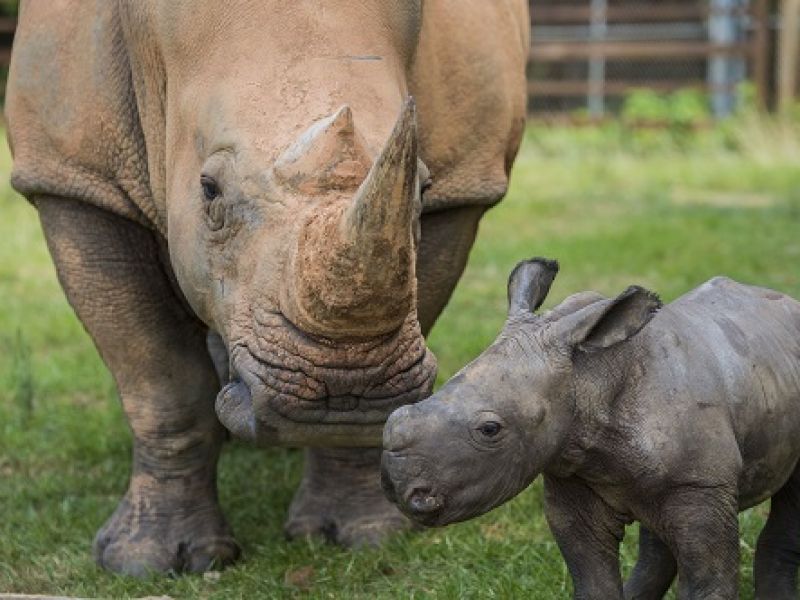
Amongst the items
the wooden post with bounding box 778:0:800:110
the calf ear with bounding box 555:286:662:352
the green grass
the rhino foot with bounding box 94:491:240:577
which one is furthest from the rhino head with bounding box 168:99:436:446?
the wooden post with bounding box 778:0:800:110

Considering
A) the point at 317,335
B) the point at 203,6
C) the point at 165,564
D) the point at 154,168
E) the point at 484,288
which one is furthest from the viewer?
the point at 484,288

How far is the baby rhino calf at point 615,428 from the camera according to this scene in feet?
12.0

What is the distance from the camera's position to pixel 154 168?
201 inches

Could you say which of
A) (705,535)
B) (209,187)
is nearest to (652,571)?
(705,535)

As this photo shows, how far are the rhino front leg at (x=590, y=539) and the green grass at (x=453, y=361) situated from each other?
2.16 feet

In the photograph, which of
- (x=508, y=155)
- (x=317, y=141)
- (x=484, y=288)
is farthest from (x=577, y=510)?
(x=484, y=288)

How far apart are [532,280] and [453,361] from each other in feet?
12.7

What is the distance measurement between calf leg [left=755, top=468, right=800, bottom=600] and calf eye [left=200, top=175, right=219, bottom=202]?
1.56m

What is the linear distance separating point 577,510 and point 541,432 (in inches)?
13.6

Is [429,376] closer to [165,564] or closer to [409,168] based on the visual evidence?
[409,168]

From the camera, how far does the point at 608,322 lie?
384 cm

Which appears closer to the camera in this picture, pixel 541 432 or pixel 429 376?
pixel 541 432

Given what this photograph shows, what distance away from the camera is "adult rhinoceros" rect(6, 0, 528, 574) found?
13.1 ft

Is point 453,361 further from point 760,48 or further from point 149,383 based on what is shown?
point 760,48
